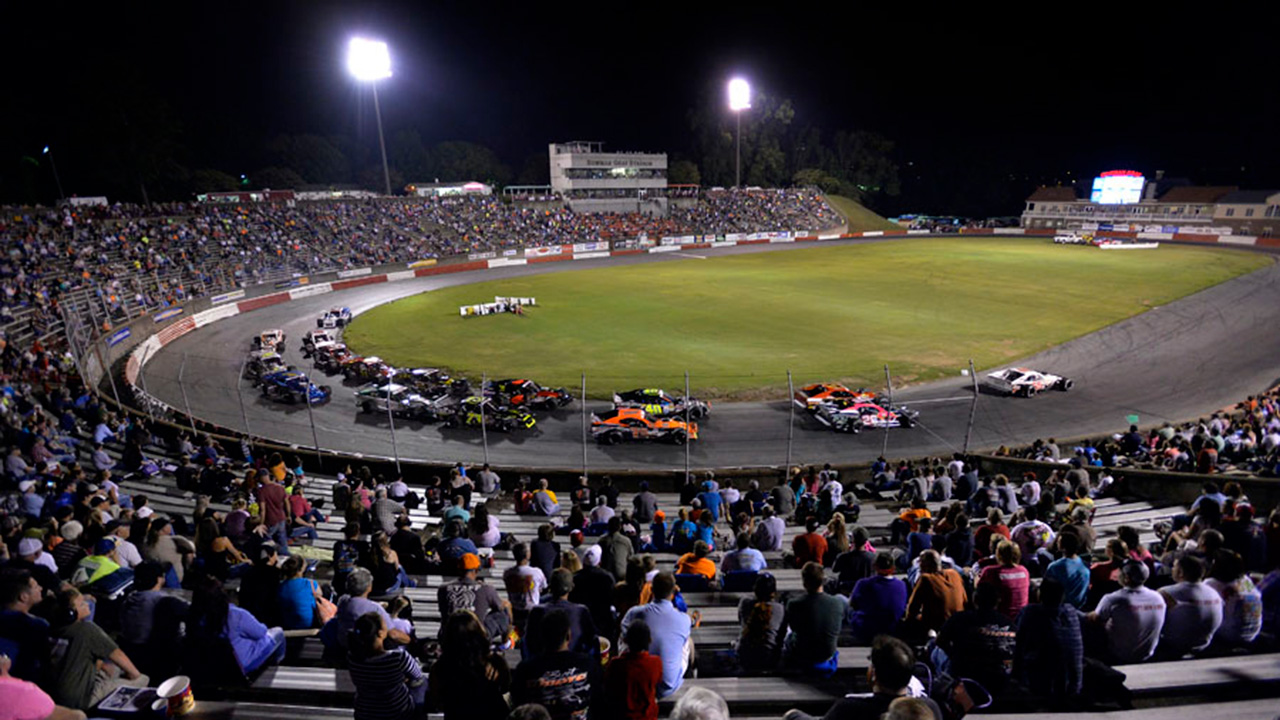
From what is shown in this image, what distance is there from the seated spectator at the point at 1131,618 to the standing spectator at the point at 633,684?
13.5 ft

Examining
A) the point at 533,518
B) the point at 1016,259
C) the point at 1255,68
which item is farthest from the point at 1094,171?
the point at 533,518

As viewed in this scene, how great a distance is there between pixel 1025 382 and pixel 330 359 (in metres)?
31.2

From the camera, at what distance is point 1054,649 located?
197 inches

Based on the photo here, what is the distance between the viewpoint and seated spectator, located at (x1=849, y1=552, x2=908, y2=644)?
6.20 meters

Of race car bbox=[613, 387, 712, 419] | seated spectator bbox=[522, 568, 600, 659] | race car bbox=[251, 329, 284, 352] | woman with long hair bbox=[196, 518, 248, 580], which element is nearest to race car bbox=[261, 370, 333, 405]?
race car bbox=[251, 329, 284, 352]

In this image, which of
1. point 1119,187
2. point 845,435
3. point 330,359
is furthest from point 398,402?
point 1119,187

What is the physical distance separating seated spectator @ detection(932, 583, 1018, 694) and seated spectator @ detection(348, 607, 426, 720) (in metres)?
4.17

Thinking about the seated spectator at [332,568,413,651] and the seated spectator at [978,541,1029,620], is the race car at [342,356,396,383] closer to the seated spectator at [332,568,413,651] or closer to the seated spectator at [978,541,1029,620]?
the seated spectator at [332,568,413,651]

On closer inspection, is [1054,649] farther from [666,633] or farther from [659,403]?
[659,403]

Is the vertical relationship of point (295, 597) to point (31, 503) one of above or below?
above

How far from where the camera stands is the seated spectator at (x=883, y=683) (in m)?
3.71

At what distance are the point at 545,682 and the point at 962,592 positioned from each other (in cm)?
405

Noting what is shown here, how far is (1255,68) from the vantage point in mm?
139875

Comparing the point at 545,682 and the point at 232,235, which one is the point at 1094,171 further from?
the point at 545,682
